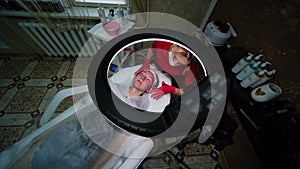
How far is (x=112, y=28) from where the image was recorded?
43.6 inches

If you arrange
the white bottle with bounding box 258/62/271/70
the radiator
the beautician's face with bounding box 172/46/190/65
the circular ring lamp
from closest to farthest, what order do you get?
the circular ring lamp
the beautician's face with bounding box 172/46/190/65
the white bottle with bounding box 258/62/271/70
the radiator

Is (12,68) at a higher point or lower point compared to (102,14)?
lower

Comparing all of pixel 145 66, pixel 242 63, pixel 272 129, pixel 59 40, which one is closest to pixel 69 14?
pixel 59 40

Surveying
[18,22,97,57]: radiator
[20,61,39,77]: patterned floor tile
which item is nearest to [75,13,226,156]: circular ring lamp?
[18,22,97,57]: radiator

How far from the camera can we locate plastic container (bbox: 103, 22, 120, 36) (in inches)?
42.7

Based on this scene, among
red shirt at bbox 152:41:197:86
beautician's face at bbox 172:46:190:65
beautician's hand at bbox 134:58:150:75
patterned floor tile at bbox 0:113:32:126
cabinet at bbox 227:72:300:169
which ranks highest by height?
beautician's face at bbox 172:46:190:65

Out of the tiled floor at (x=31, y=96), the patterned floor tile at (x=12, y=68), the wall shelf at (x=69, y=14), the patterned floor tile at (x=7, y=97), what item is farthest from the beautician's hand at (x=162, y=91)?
the patterned floor tile at (x=12, y=68)

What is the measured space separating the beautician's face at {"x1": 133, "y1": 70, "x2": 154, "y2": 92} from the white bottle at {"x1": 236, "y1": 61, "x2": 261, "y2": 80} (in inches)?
28.7

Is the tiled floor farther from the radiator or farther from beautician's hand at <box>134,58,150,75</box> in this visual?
beautician's hand at <box>134,58,150,75</box>

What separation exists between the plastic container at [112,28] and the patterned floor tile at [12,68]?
1.31 m

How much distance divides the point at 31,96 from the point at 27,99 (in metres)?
0.04

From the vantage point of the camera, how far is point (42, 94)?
1.43m

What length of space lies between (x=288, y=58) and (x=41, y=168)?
4.60 ft

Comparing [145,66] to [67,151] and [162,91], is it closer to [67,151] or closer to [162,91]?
[162,91]
